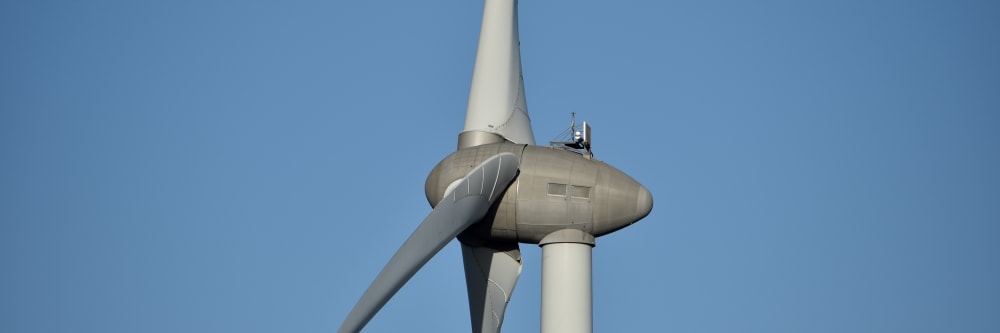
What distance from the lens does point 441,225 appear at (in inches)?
1282

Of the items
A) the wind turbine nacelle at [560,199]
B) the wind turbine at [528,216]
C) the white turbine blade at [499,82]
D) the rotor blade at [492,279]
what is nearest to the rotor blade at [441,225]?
the wind turbine at [528,216]

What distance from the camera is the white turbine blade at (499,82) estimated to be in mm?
39188

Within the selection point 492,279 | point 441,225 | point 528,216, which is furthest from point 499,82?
point 441,225

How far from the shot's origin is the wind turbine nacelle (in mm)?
35219

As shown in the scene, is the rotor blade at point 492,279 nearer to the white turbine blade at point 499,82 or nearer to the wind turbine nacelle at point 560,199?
the wind turbine nacelle at point 560,199

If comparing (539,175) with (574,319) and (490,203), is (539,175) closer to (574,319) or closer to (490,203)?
(490,203)

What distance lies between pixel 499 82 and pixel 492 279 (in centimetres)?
626

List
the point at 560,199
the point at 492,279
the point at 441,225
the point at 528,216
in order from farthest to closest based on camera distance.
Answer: the point at 492,279, the point at 528,216, the point at 560,199, the point at 441,225

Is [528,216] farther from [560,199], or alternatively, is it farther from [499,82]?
[499,82]

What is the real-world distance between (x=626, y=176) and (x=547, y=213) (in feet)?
8.58

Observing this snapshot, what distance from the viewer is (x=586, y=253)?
35438 millimetres

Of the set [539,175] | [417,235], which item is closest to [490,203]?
[539,175]

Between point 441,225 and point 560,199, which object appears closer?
point 441,225

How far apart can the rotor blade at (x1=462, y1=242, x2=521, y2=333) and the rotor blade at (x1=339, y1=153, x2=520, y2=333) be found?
2240 mm
